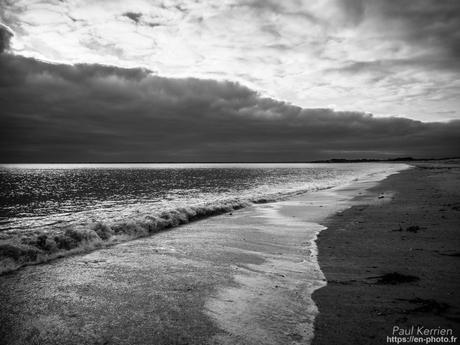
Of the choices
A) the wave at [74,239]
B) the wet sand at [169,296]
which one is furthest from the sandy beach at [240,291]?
the wave at [74,239]

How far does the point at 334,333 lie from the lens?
517 cm

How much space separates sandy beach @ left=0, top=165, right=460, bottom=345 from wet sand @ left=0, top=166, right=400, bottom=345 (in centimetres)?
3

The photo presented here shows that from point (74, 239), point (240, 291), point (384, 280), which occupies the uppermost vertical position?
point (384, 280)

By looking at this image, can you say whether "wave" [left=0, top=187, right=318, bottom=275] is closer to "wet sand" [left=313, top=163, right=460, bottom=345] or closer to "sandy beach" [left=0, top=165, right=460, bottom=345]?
"sandy beach" [left=0, top=165, right=460, bottom=345]

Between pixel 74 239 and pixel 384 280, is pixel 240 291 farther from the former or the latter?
pixel 74 239

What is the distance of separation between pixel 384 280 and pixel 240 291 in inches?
151

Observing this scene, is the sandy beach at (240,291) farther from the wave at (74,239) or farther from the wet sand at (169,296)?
the wave at (74,239)

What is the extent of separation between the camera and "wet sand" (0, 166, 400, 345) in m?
5.33

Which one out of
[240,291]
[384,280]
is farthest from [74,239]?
[384,280]

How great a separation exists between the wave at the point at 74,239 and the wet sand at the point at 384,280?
9.44 meters

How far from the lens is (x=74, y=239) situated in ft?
40.6

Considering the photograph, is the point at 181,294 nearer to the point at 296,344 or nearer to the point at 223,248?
the point at 296,344

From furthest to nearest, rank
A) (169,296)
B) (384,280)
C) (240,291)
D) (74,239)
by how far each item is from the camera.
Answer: (74,239), (384,280), (240,291), (169,296)

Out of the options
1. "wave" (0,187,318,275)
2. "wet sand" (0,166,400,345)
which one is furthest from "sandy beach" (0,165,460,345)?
→ "wave" (0,187,318,275)
